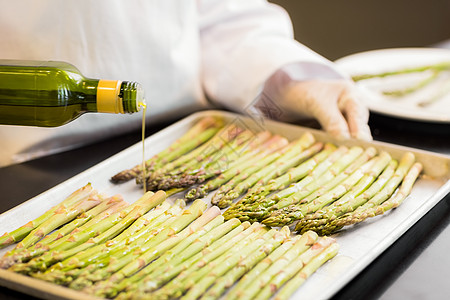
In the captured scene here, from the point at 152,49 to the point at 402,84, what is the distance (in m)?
1.01

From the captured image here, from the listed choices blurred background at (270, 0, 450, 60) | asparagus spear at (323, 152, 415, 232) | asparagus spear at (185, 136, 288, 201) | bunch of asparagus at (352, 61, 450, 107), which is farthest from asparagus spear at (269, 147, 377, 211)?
blurred background at (270, 0, 450, 60)

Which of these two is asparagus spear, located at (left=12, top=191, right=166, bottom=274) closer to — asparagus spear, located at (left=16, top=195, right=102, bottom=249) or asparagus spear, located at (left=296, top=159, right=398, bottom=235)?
asparagus spear, located at (left=16, top=195, right=102, bottom=249)

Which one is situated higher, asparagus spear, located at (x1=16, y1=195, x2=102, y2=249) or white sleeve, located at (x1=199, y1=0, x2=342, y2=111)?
white sleeve, located at (x1=199, y1=0, x2=342, y2=111)

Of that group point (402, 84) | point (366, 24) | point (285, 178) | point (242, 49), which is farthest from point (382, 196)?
point (366, 24)

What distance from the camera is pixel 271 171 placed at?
1604 millimetres

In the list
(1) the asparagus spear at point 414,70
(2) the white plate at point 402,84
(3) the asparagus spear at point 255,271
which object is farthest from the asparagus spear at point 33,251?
(1) the asparagus spear at point 414,70

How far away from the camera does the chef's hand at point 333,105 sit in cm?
177

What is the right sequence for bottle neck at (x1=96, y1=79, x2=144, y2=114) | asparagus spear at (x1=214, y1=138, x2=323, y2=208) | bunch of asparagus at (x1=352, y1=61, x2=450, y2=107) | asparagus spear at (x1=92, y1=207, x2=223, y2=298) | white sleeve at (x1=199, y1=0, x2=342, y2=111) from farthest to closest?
bunch of asparagus at (x1=352, y1=61, x2=450, y2=107), white sleeve at (x1=199, y1=0, x2=342, y2=111), asparagus spear at (x1=214, y1=138, x2=323, y2=208), bottle neck at (x1=96, y1=79, x2=144, y2=114), asparagus spear at (x1=92, y1=207, x2=223, y2=298)

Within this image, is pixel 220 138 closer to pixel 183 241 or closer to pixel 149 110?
pixel 149 110

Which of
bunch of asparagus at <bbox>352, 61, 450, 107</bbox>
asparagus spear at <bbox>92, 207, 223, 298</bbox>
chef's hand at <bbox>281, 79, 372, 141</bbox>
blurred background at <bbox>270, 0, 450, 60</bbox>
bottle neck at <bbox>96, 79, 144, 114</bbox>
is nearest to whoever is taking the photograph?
asparagus spear at <bbox>92, 207, 223, 298</bbox>

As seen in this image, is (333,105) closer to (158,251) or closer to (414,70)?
(414,70)

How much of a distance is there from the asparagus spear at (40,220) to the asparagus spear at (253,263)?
0.46 metres

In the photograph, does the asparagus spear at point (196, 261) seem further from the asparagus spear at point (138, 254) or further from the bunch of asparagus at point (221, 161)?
the bunch of asparagus at point (221, 161)

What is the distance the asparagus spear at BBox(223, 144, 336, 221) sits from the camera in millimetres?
1366
